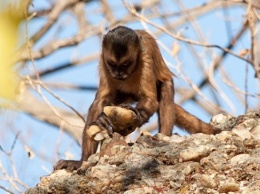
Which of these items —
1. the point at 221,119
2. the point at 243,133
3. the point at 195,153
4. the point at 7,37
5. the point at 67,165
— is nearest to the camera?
the point at 7,37

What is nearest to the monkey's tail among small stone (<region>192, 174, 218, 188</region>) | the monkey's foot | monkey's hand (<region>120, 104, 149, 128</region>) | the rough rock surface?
monkey's hand (<region>120, 104, 149, 128</region>)

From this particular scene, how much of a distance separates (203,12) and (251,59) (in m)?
5.73

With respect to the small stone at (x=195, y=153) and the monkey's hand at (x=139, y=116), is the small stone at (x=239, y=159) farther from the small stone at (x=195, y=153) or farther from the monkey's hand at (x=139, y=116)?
the monkey's hand at (x=139, y=116)

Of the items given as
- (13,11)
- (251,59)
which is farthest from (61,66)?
(13,11)

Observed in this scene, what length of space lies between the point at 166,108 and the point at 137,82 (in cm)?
38

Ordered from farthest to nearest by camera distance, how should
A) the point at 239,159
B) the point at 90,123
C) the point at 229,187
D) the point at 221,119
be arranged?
the point at 221,119, the point at 90,123, the point at 239,159, the point at 229,187

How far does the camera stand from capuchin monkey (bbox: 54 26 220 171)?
6305 mm

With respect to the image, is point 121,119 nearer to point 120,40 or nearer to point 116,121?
point 116,121

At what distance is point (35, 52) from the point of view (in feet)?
42.1

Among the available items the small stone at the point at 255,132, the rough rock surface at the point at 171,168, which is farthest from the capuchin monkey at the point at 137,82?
the rough rock surface at the point at 171,168

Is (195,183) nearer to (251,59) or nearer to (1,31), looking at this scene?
(1,31)

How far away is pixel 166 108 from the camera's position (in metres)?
6.38

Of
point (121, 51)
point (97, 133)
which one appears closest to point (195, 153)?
point (97, 133)

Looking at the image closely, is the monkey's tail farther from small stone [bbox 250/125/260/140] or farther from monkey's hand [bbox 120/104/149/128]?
small stone [bbox 250/125/260/140]
